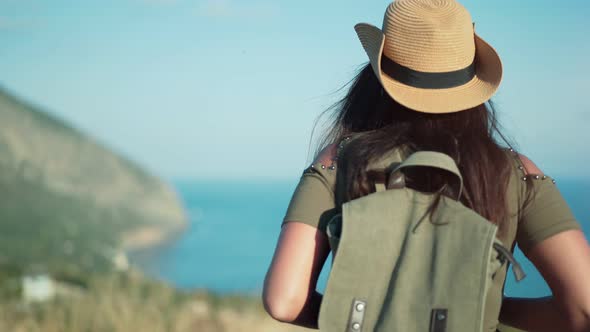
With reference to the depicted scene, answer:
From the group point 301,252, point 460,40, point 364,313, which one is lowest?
point 364,313

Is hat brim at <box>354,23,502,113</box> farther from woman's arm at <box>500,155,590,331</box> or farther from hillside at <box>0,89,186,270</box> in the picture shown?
hillside at <box>0,89,186,270</box>

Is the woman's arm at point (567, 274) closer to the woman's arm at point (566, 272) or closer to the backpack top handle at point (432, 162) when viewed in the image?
the woman's arm at point (566, 272)

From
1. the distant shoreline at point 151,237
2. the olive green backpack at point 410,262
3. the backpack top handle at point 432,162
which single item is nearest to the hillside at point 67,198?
the distant shoreline at point 151,237

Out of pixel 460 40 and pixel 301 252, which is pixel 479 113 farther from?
pixel 301 252

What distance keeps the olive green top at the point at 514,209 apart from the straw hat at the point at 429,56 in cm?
20

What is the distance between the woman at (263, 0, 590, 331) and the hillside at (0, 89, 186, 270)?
14.7 ft

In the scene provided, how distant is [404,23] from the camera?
173cm

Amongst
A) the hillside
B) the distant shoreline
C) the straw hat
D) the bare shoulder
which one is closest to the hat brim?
the straw hat

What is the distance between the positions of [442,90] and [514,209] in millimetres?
317

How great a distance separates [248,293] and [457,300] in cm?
410

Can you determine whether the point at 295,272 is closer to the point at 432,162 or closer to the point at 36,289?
the point at 432,162

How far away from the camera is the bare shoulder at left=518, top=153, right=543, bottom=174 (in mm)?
1608

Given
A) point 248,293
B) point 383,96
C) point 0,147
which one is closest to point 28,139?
point 0,147

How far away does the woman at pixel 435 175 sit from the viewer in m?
1.55
